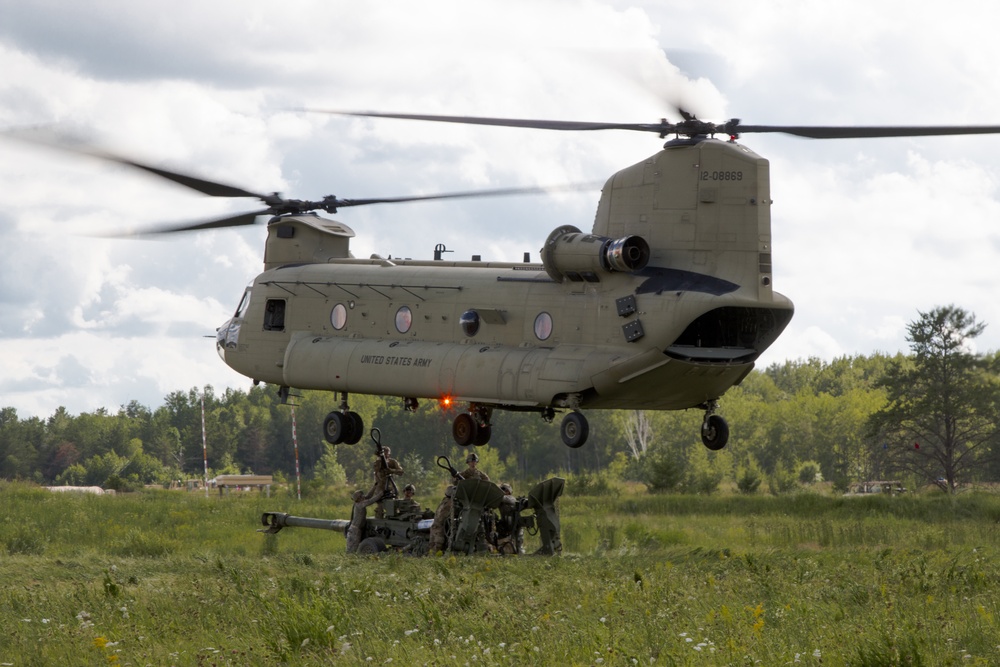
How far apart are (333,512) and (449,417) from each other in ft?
165

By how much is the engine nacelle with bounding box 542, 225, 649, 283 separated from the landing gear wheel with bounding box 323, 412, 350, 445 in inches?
264

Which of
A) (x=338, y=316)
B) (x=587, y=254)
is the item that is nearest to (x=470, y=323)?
(x=587, y=254)

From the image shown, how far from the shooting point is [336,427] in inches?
1029

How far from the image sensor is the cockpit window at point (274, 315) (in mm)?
26469

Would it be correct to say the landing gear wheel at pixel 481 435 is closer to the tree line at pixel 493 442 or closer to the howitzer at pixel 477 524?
the howitzer at pixel 477 524

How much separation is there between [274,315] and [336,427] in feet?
8.99

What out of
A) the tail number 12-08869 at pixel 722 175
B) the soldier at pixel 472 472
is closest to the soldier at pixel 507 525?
the soldier at pixel 472 472

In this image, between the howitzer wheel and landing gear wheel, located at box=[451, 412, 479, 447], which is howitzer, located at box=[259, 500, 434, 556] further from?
landing gear wheel, located at box=[451, 412, 479, 447]

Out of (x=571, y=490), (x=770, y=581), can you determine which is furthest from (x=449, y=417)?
(x=770, y=581)

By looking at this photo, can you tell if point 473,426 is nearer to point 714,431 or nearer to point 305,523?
point 714,431

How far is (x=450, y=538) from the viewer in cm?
2217

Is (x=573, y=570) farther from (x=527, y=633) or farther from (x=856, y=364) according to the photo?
(x=856, y=364)

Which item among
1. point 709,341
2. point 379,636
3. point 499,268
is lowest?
point 379,636

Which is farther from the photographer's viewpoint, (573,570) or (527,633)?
(573,570)
